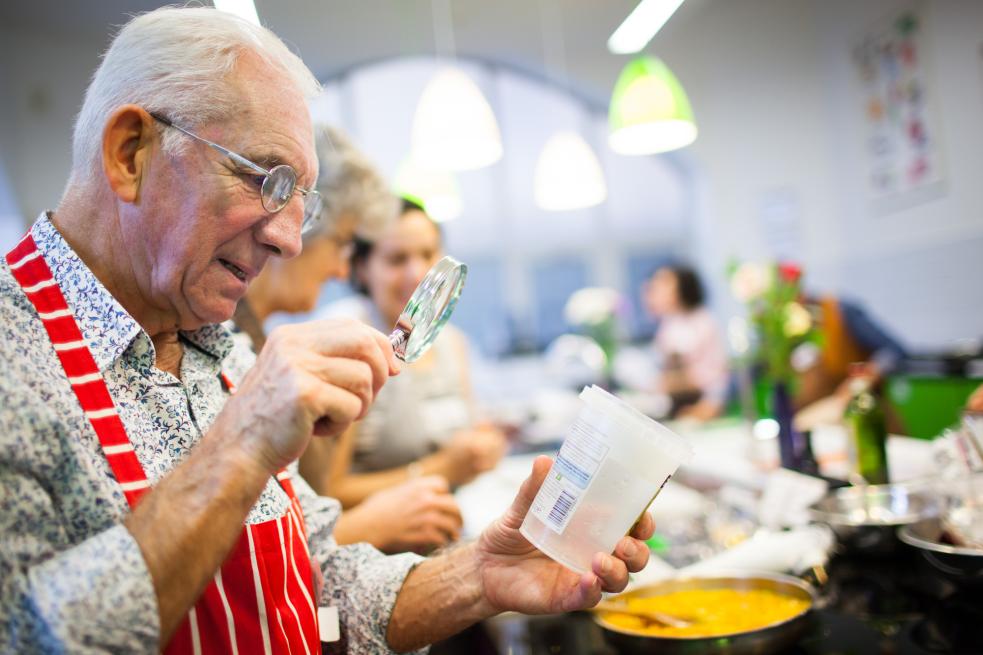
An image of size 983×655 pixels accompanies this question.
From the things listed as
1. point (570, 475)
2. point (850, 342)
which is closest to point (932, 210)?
point (850, 342)

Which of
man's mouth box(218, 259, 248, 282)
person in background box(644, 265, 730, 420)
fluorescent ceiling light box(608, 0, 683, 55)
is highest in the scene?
fluorescent ceiling light box(608, 0, 683, 55)

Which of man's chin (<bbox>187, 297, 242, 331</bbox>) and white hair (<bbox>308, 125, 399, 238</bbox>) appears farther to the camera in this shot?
white hair (<bbox>308, 125, 399, 238</bbox>)

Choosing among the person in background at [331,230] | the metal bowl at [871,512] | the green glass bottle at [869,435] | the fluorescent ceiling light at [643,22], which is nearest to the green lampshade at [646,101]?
the fluorescent ceiling light at [643,22]

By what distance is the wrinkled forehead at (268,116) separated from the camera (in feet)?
3.23

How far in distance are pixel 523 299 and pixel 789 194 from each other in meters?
2.89

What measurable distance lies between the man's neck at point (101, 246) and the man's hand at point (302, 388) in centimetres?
30

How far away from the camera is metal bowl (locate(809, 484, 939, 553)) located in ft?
5.36

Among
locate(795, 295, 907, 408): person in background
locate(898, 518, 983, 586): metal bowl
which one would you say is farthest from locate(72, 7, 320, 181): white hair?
locate(795, 295, 907, 408): person in background

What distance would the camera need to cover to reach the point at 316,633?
112 cm

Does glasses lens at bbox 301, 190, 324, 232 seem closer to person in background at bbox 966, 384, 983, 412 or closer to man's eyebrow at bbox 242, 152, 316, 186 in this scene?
man's eyebrow at bbox 242, 152, 316, 186

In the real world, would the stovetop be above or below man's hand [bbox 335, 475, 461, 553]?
below

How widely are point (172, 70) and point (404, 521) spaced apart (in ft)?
3.17

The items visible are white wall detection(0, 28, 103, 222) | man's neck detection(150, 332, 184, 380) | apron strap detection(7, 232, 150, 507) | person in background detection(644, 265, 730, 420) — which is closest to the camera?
apron strap detection(7, 232, 150, 507)

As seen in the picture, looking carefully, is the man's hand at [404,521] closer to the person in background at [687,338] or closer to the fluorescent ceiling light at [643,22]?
the fluorescent ceiling light at [643,22]
